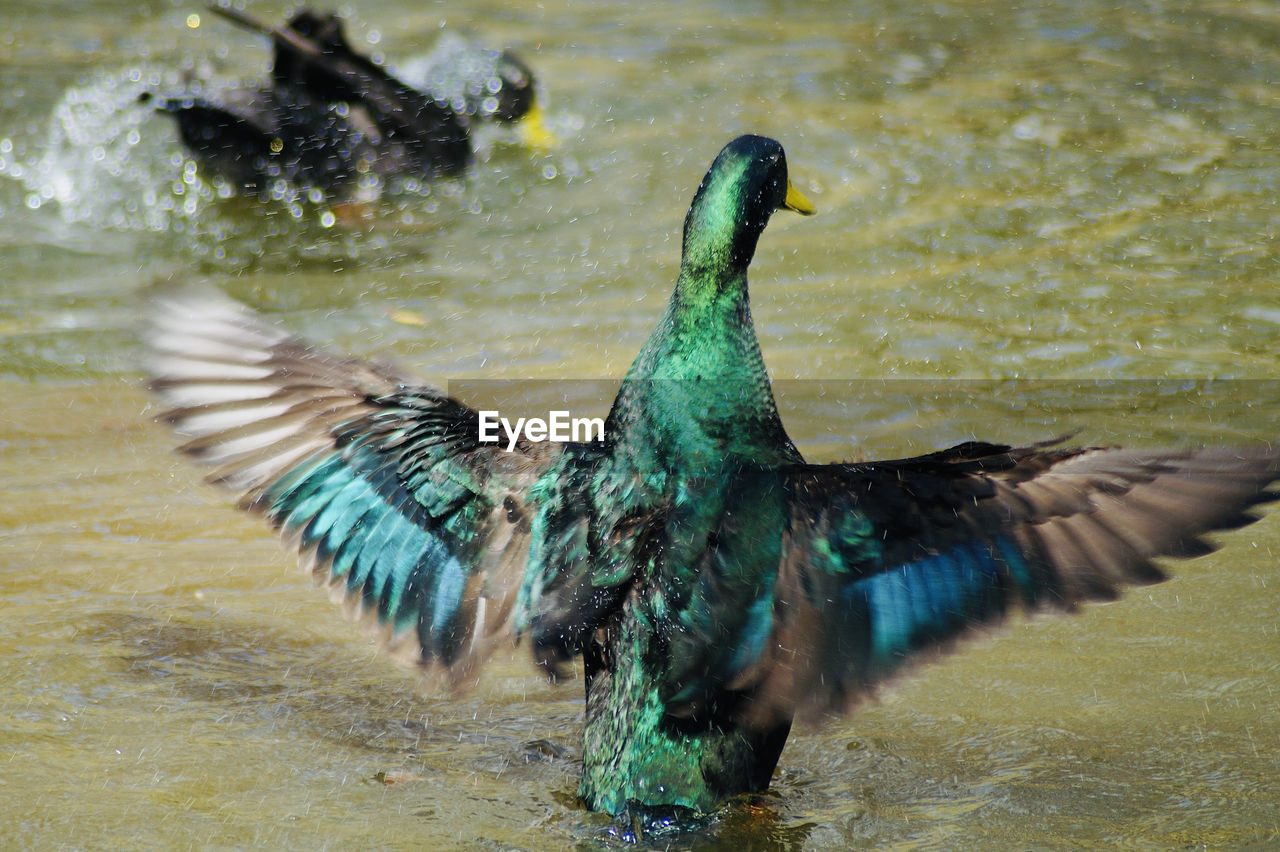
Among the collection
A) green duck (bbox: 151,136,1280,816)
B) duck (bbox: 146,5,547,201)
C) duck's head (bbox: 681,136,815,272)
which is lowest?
green duck (bbox: 151,136,1280,816)

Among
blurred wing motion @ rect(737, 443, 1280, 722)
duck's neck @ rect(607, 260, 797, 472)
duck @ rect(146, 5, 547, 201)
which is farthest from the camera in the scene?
duck @ rect(146, 5, 547, 201)

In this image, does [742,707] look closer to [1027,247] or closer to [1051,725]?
[1051,725]

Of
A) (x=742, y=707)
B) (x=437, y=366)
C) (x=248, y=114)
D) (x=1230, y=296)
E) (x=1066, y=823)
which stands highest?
(x=248, y=114)

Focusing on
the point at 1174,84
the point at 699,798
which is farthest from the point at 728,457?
the point at 1174,84

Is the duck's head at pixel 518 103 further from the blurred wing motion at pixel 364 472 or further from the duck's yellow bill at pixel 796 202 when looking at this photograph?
the blurred wing motion at pixel 364 472

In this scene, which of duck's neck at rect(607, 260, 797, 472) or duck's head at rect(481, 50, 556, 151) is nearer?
duck's neck at rect(607, 260, 797, 472)

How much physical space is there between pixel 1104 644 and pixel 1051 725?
45 cm

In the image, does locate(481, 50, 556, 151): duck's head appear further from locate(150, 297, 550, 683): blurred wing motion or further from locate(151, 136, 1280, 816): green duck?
locate(151, 136, 1280, 816): green duck

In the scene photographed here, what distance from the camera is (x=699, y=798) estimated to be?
9.80 feet

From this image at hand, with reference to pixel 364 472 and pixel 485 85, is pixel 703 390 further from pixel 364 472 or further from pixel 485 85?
pixel 485 85

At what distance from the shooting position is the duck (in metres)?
7.11

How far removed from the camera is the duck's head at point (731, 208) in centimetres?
319

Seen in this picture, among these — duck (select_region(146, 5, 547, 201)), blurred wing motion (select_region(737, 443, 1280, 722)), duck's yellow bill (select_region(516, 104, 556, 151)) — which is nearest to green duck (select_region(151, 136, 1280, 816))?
blurred wing motion (select_region(737, 443, 1280, 722))

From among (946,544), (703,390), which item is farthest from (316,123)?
(946,544)
